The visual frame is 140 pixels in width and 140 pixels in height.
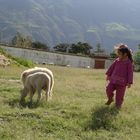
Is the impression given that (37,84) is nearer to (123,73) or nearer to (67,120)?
(123,73)

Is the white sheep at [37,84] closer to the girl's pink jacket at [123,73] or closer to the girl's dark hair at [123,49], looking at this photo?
the girl's pink jacket at [123,73]

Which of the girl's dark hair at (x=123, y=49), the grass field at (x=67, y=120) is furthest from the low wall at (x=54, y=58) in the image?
the girl's dark hair at (x=123, y=49)

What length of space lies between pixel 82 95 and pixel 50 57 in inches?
1915

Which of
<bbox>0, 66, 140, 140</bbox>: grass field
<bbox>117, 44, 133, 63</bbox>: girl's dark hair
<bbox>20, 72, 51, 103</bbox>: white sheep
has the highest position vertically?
<bbox>117, 44, 133, 63</bbox>: girl's dark hair

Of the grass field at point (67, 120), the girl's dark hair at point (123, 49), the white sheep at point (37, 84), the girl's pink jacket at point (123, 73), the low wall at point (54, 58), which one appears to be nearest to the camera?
the grass field at point (67, 120)

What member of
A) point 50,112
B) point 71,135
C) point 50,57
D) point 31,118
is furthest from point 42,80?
point 50,57

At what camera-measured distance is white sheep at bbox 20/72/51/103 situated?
12234 mm

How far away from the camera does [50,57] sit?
6353 cm

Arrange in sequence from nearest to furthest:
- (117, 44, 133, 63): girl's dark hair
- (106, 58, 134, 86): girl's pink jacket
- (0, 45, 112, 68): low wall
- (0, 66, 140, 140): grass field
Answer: (0, 66, 140, 140): grass field < (117, 44, 133, 63): girl's dark hair < (106, 58, 134, 86): girl's pink jacket < (0, 45, 112, 68): low wall

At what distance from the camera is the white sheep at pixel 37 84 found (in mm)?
12234

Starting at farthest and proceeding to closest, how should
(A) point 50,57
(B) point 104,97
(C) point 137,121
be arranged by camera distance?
(A) point 50,57 < (B) point 104,97 < (C) point 137,121

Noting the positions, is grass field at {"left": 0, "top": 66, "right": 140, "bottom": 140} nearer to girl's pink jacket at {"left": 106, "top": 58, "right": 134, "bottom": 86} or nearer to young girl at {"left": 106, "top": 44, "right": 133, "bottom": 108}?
young girl at {"left": 106, "top": 44, "right": 133, "bottom": 108}

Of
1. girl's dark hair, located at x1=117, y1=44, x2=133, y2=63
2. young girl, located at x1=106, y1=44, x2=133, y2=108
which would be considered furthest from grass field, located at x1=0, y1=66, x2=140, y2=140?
girl's dark hair, located at x1=117, y1=44, x2=133, y2=63

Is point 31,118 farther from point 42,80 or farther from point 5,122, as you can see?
point 42,80
